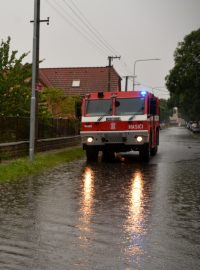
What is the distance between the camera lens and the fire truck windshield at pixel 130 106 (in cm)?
2038

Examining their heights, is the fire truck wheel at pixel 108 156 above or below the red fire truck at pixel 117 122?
below

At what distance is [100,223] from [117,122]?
12561 mm

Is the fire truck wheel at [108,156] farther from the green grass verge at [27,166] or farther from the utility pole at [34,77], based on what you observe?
the utility pole at [34,77]

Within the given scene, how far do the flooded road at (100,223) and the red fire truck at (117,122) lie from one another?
6.09 metres

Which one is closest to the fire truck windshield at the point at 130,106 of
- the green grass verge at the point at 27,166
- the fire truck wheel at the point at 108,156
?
the fire truck wheel at the point at 108,156

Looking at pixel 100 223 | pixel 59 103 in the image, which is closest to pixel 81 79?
pixel 59 103

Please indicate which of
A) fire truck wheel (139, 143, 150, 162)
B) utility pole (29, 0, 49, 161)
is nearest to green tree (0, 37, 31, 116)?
utility pole (29, 0, 49, 161)

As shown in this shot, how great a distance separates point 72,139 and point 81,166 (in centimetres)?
1252

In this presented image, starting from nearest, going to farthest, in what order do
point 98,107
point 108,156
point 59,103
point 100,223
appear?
point 100,223
point 98,107
point 108,156
point 59,103

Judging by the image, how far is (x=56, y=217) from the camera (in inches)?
329

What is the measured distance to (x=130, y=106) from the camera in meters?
20.5

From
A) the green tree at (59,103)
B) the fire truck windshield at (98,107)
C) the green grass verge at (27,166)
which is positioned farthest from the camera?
the green tree at (59,103)

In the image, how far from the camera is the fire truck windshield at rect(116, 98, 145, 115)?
20375 millimetres

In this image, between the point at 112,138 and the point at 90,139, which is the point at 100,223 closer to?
the point at 112,138
